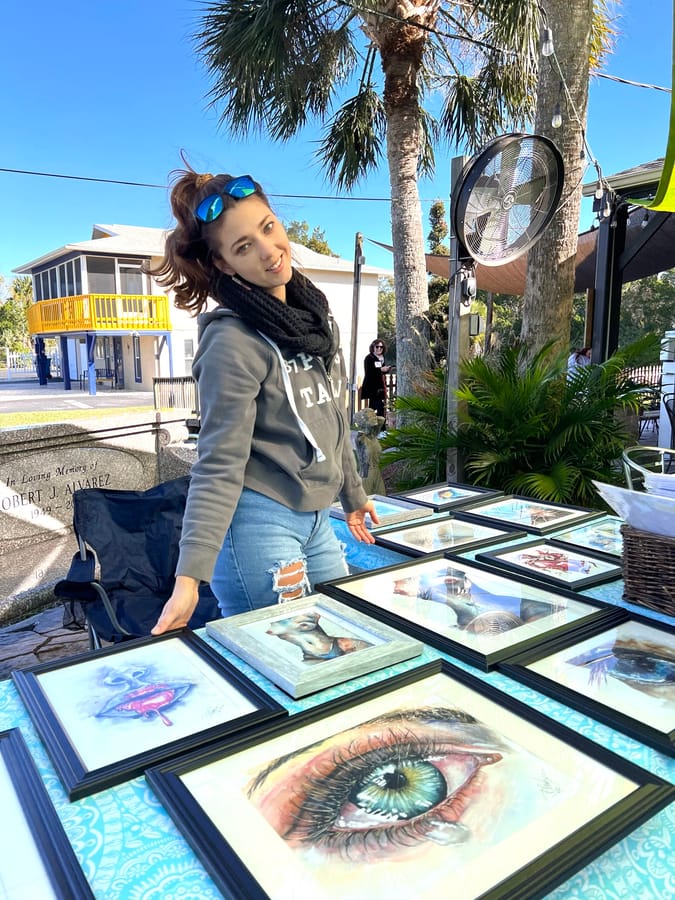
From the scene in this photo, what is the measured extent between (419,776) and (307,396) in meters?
0.96

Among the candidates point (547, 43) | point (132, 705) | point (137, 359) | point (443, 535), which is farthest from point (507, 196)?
point (137, 359)

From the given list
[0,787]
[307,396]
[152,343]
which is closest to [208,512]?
[307,396]

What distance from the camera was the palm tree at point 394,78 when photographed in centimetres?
802

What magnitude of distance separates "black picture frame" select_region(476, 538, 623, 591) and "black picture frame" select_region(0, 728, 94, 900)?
43.9 inches

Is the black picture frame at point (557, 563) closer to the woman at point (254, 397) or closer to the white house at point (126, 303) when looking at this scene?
the woman at point (254, 397)

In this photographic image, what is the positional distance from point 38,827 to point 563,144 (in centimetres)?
563

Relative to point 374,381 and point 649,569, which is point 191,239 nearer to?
point 649,569

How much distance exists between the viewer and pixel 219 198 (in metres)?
1.46

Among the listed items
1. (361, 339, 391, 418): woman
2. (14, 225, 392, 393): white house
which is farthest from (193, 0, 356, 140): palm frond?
(14, 225, 392, 393): white house

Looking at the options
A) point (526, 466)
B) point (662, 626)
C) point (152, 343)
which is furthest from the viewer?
point (152, 343)

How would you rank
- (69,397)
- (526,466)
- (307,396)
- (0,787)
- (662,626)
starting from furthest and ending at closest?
(69,397)
(526,466)
(307,396)
(662,626)
(0,787)

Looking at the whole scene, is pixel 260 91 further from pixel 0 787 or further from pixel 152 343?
pixel 152 343

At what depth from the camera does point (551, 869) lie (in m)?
0.64

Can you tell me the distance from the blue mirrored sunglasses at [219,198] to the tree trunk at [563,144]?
162 inches
